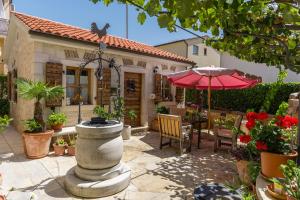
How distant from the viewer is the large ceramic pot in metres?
4.02

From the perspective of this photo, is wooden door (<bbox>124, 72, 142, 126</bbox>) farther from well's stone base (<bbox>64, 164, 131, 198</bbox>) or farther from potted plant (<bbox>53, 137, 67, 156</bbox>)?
well's stone base (<bbox>64, 164, 131, 198</bbox>)

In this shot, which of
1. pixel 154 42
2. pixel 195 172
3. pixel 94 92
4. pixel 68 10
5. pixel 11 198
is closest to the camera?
pixel 11 198

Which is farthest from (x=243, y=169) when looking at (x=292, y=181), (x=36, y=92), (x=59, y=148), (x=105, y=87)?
(x=105, y=87)

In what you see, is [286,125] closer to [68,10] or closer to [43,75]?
[43,75]

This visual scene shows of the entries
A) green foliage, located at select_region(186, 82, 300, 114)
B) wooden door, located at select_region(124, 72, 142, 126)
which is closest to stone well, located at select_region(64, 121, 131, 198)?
wooden door, located at select_region(124, 72, 142, 126)

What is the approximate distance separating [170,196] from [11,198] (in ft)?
8.62

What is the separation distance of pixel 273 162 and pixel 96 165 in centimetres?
288

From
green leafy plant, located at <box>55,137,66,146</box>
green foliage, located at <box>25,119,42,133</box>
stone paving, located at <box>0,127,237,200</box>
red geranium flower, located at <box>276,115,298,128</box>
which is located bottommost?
stone paving, located at <box>0,127,237,200</box>

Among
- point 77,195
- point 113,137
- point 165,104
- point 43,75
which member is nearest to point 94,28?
point 43,75

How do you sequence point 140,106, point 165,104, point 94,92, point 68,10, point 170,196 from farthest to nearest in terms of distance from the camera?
point 68,10 < point 165,104 < point 140,106 < point 94,92 < point 170,196

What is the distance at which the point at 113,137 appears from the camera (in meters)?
4.24

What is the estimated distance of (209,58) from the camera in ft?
74.0

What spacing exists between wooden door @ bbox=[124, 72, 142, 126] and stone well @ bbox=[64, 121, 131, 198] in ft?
15.2

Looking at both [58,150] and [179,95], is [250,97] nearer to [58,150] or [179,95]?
[179,95]
